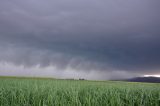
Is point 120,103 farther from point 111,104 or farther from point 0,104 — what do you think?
point 0,104

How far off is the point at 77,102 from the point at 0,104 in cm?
270

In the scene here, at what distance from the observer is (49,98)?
586 cm

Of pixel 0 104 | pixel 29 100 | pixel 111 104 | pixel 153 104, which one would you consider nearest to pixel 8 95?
pixel 0 104

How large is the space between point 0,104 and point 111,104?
3.68m

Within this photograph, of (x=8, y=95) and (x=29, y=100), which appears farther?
(x=8, y=95)

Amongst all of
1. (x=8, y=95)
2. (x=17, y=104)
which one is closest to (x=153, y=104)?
(x=17, y=104)

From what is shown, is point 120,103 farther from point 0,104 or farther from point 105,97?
point 0,104

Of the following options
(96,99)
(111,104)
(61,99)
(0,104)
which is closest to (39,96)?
(61,99)

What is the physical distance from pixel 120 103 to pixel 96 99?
0.76 m

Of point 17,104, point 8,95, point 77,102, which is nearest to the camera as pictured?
point 77,102

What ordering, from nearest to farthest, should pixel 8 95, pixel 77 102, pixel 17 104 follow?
→ 1. pixel 77 102
2. pixel 17 104
3. pixel 8 95

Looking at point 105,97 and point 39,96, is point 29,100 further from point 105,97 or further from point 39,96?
point 105,97

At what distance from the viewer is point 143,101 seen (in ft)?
20.7

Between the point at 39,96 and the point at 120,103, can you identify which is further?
the point at 39,96
